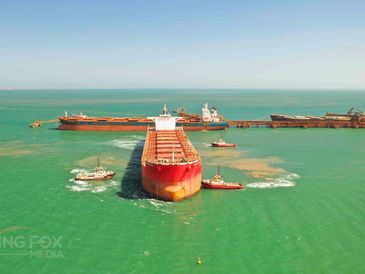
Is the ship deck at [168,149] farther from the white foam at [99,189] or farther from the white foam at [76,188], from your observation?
the white foam at [76,188]

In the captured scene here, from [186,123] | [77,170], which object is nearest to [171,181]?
[77,170]

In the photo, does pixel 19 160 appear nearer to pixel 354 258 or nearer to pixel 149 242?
pixel 149 242

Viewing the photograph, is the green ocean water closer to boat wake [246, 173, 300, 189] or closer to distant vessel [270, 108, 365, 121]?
boat wake [246, 173, 300, 189]

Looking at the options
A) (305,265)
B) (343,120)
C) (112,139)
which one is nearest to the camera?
(305,265)

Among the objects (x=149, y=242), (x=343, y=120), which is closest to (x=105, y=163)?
(x=149, y=242)

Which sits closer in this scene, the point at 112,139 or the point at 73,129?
the point at 112,139

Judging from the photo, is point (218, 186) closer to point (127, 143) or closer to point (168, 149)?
point (168, 149)
